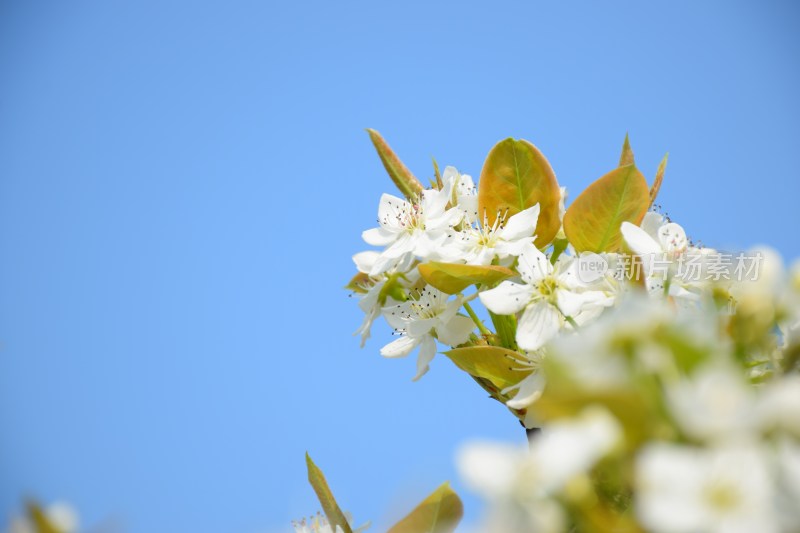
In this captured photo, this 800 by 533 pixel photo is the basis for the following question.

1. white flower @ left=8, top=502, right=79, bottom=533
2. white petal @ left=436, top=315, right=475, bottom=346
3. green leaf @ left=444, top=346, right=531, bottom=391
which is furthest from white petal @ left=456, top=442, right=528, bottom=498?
white petal @ left=436, top=315, right=475, bottom=346

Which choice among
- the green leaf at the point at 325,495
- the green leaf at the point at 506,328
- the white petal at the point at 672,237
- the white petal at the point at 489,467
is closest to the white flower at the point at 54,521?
the white petal at the point at 489,467

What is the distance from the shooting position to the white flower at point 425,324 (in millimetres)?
966

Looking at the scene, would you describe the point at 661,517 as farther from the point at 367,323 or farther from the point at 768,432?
the point at 367,323

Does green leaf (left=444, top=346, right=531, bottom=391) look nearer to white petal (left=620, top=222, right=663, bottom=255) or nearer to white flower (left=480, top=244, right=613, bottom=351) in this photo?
white flower (left=480, top=244, right=613, bottom=351)

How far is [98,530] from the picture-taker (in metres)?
0.51

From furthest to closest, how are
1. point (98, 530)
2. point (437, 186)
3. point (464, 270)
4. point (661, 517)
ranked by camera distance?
point (437, 186), point (464, 270), point (98, 530), point (661, 517)

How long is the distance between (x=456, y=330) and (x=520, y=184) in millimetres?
225

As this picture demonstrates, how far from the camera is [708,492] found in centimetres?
37

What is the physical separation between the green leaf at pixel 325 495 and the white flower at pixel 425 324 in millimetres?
192

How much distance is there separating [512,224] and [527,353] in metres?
0.18

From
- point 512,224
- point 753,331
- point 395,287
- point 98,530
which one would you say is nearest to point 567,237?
point 512,224

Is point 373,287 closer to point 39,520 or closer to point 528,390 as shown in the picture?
point 528,390

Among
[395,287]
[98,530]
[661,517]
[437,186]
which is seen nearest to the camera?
[661,517]

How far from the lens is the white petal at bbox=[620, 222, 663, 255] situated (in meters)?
0.80
